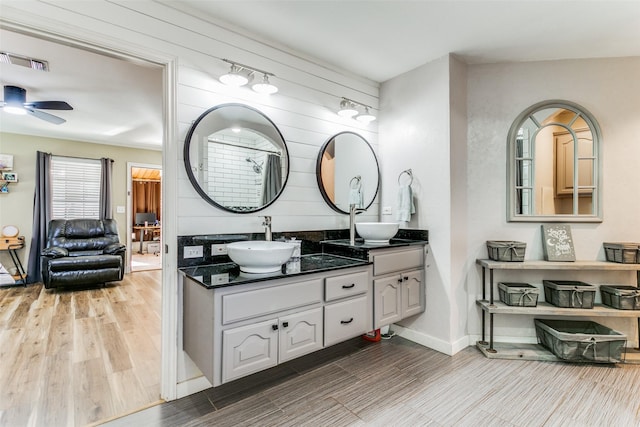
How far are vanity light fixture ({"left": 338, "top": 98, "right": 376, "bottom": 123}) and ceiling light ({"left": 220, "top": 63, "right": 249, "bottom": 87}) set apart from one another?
40.4 inches

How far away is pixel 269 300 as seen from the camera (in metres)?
1.88

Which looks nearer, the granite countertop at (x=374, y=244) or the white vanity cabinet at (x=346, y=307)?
the white vanity cabinet at (x=346, y=307)

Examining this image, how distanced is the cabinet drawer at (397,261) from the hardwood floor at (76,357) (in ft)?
6.01

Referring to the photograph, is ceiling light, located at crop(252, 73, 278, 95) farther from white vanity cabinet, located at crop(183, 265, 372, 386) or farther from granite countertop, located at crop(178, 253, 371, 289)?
white vanity cabinet, located at crop(183, 265, 372, 386)

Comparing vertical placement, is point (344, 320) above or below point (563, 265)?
below

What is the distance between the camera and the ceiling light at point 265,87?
2352 mm

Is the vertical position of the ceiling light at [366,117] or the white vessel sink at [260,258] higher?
the ceiling light at [366,117]

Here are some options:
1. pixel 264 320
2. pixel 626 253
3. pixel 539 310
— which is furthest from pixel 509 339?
pixel 264 320

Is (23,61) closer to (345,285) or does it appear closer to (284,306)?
(284,306)

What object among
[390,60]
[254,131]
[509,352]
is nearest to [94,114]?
[254,131]

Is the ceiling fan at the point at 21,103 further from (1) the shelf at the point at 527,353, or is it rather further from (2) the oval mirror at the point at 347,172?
(1) the shelf at the point at 527,353

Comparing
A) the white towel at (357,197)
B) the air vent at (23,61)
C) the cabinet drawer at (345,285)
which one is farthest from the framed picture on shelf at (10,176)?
the cabinet drawer at (345,285)

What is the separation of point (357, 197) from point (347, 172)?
0.28m

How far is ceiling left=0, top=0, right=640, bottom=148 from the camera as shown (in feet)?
7.06
